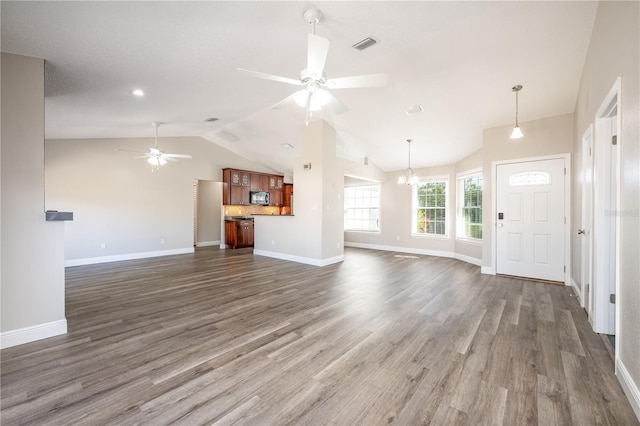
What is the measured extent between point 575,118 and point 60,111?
24.8ft

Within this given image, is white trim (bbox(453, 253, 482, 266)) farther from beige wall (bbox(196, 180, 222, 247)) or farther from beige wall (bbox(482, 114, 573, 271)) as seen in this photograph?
beige wall (bbox(196, 180, 222, 247))

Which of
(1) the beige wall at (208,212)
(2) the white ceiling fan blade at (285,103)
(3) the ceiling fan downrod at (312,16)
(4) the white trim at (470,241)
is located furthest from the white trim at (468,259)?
(1) the beige wall at (208,212)

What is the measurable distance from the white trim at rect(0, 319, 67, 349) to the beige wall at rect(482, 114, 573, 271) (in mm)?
6100

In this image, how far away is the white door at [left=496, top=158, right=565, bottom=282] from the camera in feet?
14.3

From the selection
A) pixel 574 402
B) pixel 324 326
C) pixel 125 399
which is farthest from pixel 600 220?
pixel 125 399

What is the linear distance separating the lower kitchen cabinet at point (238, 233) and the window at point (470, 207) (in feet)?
19.8

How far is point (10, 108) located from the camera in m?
2.31

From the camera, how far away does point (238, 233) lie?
8.47m

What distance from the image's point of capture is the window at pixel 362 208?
838 cm

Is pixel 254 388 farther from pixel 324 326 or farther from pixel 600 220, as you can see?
pixel 600 220

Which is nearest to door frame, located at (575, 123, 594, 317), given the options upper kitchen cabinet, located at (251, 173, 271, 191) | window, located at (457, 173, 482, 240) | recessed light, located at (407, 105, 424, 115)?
recessed light, located at (407, 105, 424, 115)

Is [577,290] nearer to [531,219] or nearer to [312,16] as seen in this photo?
[531,219]

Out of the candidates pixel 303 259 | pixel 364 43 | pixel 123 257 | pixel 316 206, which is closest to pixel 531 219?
pixel 316 206

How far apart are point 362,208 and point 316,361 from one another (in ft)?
22.6
